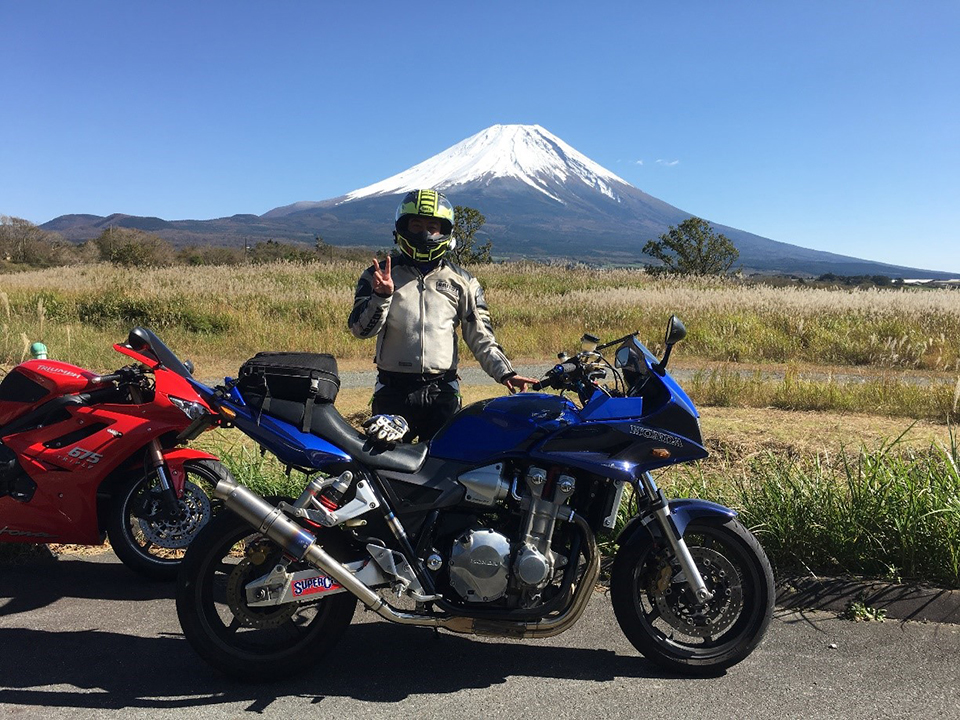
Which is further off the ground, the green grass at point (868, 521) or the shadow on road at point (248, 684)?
the green grass at point (868, 521)

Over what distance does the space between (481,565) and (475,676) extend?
51cm

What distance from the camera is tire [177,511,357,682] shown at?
2.85 meters

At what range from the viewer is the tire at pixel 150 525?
383cm

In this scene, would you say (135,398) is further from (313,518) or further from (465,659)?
(465,659)

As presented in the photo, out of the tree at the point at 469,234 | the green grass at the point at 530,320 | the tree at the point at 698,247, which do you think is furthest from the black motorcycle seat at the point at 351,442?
the tree at the point at 698,247

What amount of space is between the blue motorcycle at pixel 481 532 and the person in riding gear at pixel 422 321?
88 centimetres

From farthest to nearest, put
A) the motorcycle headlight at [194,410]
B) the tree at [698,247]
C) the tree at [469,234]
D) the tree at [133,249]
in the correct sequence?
the tree at [698,247]
the tree at [469,234]
the tree at [133,249]
the motorcycle headlight at [194,410]

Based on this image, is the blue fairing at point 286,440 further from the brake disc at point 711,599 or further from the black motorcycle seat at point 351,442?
the brake disc at point 711,599

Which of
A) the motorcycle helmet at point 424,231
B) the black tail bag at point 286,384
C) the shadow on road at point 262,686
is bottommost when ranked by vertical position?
the shadow on road at point 262,686

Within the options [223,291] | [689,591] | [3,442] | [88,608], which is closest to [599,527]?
[689,591]

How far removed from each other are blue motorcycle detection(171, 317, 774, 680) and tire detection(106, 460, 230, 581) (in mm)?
983

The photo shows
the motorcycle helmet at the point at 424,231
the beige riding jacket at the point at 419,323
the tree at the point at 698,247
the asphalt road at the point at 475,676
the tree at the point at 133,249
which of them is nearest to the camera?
the asphalt road at the point at 475,676

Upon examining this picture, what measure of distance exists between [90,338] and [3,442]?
9.54 meters

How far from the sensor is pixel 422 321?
12.9ft
